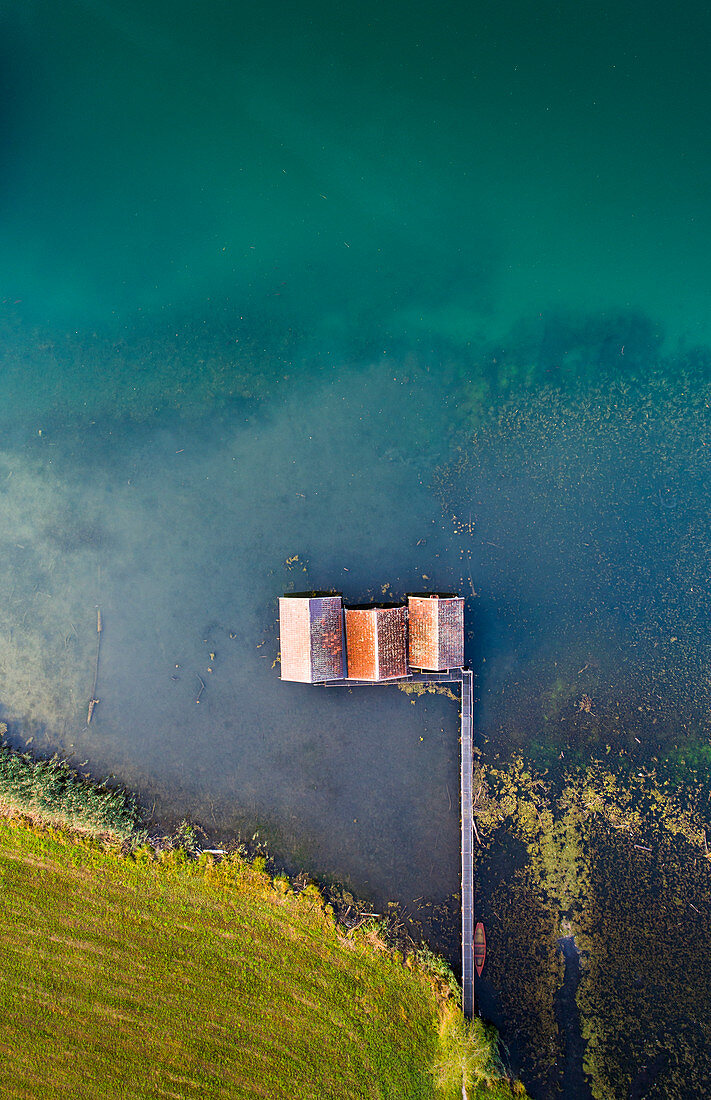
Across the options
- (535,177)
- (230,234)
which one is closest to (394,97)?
(535,177)

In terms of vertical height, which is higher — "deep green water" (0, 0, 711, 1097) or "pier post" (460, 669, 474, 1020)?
"deep green water" (0, 0, 711, 1097)

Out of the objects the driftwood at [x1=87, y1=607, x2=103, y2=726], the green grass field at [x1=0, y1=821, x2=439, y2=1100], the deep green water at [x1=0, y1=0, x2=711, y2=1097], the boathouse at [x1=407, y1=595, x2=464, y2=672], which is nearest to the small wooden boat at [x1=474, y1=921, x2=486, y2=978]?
the deep green water at [x1=0, y1=0, x2=711, y2=1097]

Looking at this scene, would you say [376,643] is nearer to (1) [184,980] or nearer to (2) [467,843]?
(2) [467,843]

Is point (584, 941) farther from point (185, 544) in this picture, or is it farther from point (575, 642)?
point (185, 544)

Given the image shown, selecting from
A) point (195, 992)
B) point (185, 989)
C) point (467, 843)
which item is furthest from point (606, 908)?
point (185, 989)

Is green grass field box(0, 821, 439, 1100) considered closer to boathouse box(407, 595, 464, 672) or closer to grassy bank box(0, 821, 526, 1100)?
grassy bank box(0, 821, 526, 1100)
